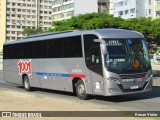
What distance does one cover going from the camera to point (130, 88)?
640 inches

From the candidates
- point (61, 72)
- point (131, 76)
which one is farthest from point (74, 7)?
point (131, 76)

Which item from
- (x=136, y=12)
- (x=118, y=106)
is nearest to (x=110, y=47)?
(x=118, y=106)

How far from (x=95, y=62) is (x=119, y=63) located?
1095mm

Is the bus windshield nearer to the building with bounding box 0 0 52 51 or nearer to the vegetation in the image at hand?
the vegetation

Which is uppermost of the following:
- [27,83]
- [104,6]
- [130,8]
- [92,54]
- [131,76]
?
[104,6]

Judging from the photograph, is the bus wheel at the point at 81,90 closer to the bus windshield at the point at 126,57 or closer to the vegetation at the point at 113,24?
the bus windshield at the point at 126,57

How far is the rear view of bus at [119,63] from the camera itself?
634 inches

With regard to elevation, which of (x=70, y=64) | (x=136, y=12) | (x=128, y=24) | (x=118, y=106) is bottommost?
(x=118, y=106)

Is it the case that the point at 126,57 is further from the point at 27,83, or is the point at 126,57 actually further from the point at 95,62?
the point at 27,83

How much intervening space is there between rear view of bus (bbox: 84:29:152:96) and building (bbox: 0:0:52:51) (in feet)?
442

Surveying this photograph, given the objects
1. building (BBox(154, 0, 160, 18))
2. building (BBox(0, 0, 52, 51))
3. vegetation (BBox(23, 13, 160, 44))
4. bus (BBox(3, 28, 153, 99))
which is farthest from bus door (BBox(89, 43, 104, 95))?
building (BBox(0, 0, 52, 51))

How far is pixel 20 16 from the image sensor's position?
151250mm

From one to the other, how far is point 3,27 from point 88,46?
136 m

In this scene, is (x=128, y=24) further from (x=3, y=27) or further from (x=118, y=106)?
(x=3, y=27)
